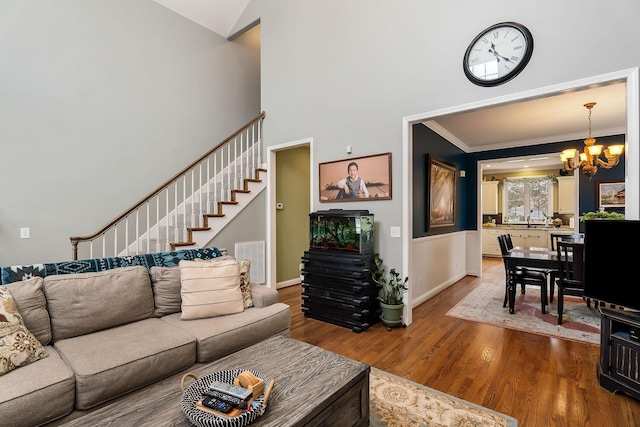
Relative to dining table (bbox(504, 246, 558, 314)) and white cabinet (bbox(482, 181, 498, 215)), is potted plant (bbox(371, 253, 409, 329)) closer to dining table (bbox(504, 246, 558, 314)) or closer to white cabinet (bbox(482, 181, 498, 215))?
dining table (bbox(504, 246, 558, 314))

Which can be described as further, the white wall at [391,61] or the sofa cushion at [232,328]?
the white wall at [391,61]

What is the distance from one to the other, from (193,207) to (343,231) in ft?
7.34

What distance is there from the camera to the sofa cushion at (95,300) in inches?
79.7

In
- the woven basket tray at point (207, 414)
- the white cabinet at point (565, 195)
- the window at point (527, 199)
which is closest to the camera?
the woven basket tray at point (207, 414)

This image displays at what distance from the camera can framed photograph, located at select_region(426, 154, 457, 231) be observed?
4621 mm

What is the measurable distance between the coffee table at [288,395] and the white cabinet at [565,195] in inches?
346

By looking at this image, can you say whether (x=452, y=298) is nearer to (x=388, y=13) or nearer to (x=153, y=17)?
(x=388, y=13)

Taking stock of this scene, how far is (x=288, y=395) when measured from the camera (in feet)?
4.52

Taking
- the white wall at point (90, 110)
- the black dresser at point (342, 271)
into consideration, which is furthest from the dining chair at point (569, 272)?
the white wall at point (90, 110)

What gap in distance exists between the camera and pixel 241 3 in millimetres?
5266

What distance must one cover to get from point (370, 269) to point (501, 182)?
7.60 m

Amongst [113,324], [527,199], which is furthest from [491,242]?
[113,324]

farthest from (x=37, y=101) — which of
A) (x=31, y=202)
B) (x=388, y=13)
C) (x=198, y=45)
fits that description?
(x=388, y=13)

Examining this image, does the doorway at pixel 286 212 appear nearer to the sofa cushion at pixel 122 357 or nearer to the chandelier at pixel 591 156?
the sofa cushion at pixel 122 357
